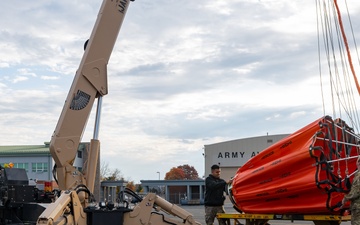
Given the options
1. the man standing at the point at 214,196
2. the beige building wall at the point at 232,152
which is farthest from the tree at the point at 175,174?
the man standing at the point at 214,196

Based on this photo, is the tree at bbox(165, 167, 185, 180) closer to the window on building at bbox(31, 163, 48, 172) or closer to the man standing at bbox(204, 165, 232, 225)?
the window on building at bbox(31, 163, 48, 172)

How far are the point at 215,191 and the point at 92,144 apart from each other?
297cm

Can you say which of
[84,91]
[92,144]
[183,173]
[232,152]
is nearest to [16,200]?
[92,144]

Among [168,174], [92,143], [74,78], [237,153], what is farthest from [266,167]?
[168,174]

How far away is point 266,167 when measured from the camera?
34.3 feet

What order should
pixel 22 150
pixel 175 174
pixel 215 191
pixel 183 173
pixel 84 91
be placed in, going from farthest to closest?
1. pixel 183 173
2. pixel 175 174
3. pixel 22 150
4. pixel 215 191
5. pixel 84 91

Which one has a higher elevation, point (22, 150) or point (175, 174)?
point (175, 174)

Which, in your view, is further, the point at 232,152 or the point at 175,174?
the point at 175,174

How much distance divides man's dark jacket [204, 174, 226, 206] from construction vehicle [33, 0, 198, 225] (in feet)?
4.68

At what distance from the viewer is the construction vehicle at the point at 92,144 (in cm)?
1033

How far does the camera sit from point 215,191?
40.3ft

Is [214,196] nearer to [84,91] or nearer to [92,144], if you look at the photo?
[92,144]

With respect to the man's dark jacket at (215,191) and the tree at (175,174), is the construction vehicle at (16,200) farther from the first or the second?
the tree at (175,174)

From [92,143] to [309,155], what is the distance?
5026mm
